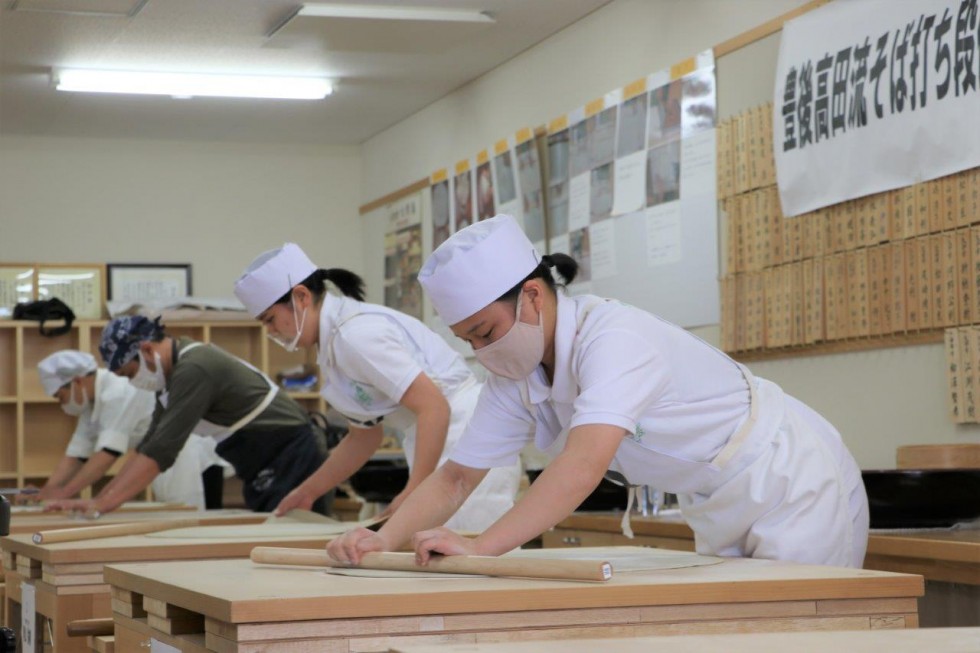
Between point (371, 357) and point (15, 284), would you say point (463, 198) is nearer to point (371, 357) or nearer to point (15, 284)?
point (15, 284)

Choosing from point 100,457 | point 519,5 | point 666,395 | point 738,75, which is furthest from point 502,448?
point 100,457

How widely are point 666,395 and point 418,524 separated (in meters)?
0.49

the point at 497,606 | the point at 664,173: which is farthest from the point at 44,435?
the point at 497,606

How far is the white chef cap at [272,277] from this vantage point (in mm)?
3340

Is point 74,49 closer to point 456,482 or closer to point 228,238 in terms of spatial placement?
point 228,238

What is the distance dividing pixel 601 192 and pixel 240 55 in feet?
5.64

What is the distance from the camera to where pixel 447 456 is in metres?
3.26

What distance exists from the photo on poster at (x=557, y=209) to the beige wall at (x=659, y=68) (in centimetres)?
32

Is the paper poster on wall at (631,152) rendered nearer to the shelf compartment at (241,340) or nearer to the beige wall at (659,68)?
the beige wall at (659,68)

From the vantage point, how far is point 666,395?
2.08 metres

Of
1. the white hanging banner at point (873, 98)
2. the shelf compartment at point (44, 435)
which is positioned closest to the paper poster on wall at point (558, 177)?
the white hanging banner at point (873, 98)

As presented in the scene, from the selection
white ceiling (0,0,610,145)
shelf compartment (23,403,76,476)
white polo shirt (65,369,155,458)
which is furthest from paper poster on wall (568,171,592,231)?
shelf compartment (23,403,76,476)

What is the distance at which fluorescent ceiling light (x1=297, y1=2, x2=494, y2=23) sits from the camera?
5023 millimetres

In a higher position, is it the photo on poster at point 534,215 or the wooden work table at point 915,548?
the photo on poster at point 534,215
